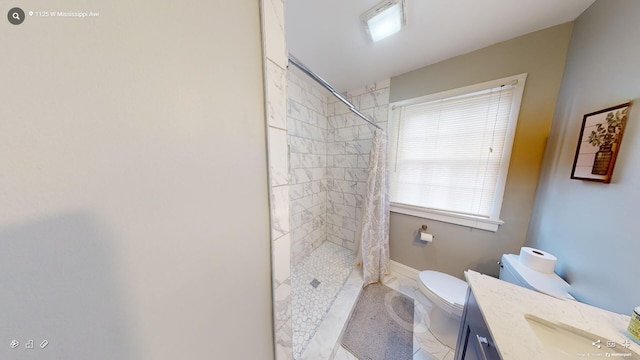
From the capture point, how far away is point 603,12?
908 mm

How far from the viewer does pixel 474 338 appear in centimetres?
73

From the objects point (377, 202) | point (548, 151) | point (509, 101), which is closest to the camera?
point (548, 151)

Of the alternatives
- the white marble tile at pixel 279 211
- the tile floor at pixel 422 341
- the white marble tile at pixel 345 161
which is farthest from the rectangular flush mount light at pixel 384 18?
the tile floor at pixel 422 341

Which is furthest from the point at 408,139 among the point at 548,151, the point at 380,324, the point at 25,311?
the point at 25,311

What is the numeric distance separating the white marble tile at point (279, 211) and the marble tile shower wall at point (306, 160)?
1181mm

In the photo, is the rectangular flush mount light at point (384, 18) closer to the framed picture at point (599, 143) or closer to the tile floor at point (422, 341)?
the framed picture at point (599, 143)

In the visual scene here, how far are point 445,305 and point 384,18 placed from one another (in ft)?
6.67

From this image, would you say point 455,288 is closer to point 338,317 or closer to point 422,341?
point 422,341

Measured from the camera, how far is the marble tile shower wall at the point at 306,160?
180cm

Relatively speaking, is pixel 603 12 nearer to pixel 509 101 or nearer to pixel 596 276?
pixel 509 101

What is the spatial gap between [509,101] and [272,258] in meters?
2.02

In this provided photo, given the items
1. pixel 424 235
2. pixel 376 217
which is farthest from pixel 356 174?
pixel 424 235

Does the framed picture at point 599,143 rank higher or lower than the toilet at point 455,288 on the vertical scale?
higher

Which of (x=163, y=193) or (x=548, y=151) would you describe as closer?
(x=163, y=193)
